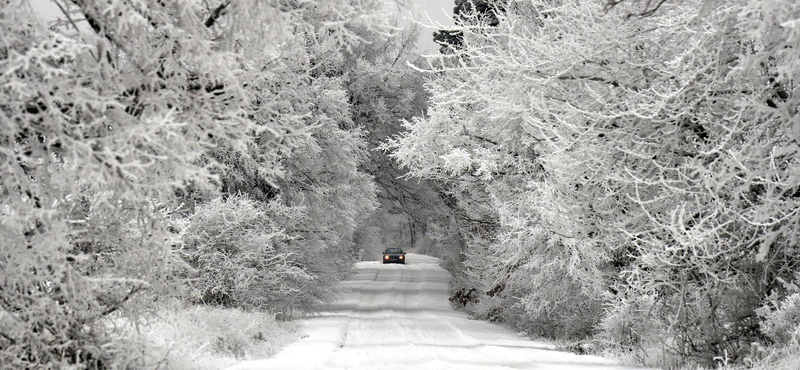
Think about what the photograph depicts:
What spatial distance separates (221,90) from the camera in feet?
23.1

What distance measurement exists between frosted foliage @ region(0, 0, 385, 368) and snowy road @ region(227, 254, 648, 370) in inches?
115

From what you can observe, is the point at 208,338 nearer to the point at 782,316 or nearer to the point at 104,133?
the point at 104,133

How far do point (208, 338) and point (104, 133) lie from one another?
6500 mm

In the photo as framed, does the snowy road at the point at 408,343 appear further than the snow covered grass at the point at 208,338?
Yes

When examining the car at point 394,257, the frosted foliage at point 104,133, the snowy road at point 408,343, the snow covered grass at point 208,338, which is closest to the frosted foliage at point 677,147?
the snowy road at point 408,343

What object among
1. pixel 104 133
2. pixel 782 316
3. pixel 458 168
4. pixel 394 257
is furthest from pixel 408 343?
pixel 394 257

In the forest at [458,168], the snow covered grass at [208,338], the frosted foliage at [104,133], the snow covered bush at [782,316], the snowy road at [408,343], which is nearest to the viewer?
the frosted foliage at [104,133]

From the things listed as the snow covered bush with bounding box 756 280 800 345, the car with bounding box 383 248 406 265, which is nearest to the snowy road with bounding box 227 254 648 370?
the snow covered bush with bounding box 756 280 800 345

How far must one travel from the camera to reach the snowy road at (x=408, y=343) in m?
12.4

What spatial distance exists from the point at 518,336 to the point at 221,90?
15725 millimetres

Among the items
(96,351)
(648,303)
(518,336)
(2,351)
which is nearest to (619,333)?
(648,303)

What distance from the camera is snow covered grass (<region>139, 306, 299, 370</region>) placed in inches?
371

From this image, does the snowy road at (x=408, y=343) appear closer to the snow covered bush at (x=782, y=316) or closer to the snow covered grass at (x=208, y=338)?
the snow covered grass at (x=208, y=338)

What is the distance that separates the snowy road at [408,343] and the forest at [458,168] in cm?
111
